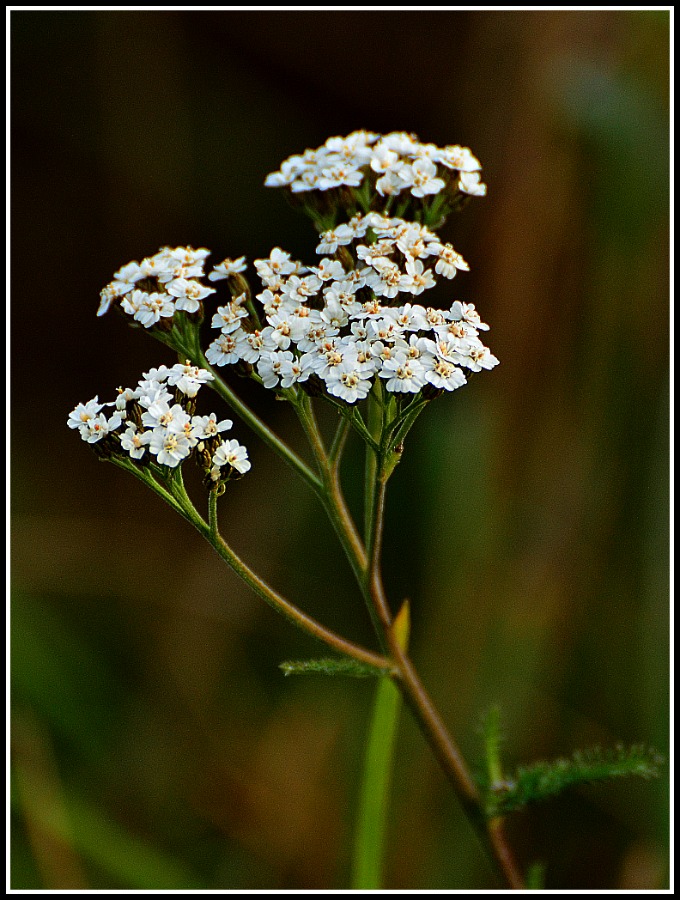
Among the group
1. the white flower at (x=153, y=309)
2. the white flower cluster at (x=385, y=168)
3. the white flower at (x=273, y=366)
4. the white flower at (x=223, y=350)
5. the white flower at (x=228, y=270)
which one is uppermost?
the white flower cluster at (x=385, y=168)

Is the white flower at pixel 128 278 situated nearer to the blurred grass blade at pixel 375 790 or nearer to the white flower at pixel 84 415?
the white flower at pixel 84 415

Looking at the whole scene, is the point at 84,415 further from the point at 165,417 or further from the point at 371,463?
the point at 371,463

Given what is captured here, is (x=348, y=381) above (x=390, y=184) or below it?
below

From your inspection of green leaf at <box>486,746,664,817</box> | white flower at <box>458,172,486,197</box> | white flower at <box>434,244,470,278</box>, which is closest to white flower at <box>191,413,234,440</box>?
white flower at <box>434,244,470,278</box>

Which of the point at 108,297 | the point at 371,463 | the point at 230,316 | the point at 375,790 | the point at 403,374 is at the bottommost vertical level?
the point at 375,790

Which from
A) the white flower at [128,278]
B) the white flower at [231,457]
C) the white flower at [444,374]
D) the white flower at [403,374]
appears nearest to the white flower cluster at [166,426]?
the white flower at [231,457]

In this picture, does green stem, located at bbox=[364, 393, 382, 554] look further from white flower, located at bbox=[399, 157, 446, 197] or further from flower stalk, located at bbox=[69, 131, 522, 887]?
white flower, located at bbox=[399, 157, 446, 197]

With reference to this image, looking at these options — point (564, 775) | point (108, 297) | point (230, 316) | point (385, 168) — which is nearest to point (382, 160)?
point (385, 168)
